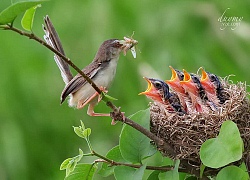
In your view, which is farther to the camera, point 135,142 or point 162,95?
point 162,95

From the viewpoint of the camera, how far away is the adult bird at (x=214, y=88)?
3.33 m

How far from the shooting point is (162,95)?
3.44 m

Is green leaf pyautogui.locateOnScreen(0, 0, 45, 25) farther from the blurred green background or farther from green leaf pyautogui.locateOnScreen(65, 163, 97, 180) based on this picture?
the blurred green background

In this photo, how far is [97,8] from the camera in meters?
5.42

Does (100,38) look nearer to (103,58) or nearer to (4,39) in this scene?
(4,39)

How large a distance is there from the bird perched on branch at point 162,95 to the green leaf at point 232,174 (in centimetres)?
82

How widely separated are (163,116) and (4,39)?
234 cm

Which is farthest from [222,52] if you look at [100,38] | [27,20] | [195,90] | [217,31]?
[27,20]

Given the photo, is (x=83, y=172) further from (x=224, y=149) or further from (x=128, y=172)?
(x=224, y=149)

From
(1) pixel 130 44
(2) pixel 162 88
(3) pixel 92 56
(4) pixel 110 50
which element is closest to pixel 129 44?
(1) pixel 130 44

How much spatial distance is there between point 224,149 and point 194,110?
0.76 meters

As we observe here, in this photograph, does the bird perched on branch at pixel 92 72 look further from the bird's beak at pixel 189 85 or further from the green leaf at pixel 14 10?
the green leaf at pixel 14 10

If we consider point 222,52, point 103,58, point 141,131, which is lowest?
point 222,52

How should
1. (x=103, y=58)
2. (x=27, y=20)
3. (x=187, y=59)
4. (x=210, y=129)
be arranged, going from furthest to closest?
1. (x=187, y=59)
2. (x=103, y=58)
3. (x=210, y=129)
4. (x=27, y=20)
